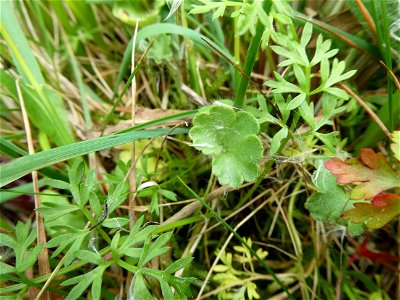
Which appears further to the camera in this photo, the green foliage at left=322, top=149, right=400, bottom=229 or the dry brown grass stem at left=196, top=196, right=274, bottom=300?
the dry brown grass stem at left=196, top=196, right=274, bottom=300

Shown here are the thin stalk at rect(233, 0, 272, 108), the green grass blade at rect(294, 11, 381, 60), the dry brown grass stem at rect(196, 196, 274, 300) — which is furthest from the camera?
the green grass blade at rect(294, 11, 381, 60)

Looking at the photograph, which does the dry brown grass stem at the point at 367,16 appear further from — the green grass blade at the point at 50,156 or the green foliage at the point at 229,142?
the green grass blade at the point at 50,156

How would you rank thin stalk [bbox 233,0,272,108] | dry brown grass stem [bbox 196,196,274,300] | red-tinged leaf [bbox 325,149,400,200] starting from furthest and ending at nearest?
1. dry brown grass stem [bbox 196,196,274,300]
2. red-tinged leaf [bbox 325,149,400,200]
3. thin stalk [bbox 233,0,272,108]

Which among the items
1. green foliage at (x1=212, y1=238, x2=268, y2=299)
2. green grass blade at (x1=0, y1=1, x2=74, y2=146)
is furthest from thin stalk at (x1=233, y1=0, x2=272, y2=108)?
green grass blade at (x1=0, y1=1, x2=74, y2=146)

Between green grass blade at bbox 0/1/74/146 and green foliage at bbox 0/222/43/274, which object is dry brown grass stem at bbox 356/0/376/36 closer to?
green grass blade at bbox 0/1/74/146

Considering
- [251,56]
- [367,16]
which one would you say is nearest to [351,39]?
[367,16]

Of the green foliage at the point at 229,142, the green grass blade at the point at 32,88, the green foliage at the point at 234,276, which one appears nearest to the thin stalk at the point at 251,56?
the green foliage at the point at 229,142
